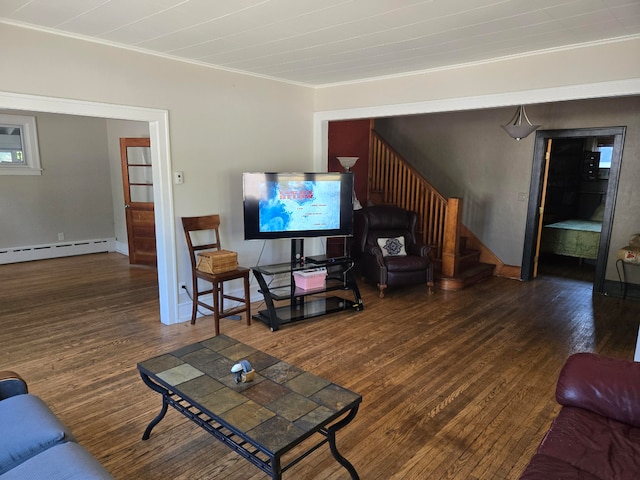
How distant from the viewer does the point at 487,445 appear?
2.33 meters

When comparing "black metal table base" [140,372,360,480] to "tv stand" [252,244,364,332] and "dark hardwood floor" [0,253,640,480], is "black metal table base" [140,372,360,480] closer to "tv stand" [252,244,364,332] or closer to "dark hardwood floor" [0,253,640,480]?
"dark hardwood floor" [0,253,640,480]

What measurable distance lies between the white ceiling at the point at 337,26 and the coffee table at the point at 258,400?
2032 millimetres

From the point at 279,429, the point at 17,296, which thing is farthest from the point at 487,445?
the point at 17,296

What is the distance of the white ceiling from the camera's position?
2.46m

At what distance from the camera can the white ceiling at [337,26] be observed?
2.46m

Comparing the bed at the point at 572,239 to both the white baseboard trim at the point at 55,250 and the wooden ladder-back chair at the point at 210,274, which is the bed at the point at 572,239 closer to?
the wooden ladder-back chair at the point at 210,274

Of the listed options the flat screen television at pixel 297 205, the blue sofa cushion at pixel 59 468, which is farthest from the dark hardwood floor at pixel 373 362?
the flat screen television at pixel 297 205

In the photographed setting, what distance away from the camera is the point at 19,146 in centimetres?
638

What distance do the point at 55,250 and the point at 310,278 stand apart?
4.96 metres

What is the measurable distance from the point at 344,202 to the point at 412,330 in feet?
4.95

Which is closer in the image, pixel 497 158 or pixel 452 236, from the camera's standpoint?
pixel 452 236

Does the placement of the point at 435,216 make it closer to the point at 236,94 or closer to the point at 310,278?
the point at 310,278

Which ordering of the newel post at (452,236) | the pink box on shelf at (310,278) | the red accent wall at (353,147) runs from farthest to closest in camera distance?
the red accent wall at (353,147), the newel post at (452,236), the pink box on shelf at (310,278)

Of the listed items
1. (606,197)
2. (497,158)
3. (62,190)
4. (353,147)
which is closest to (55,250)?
(62,190)
